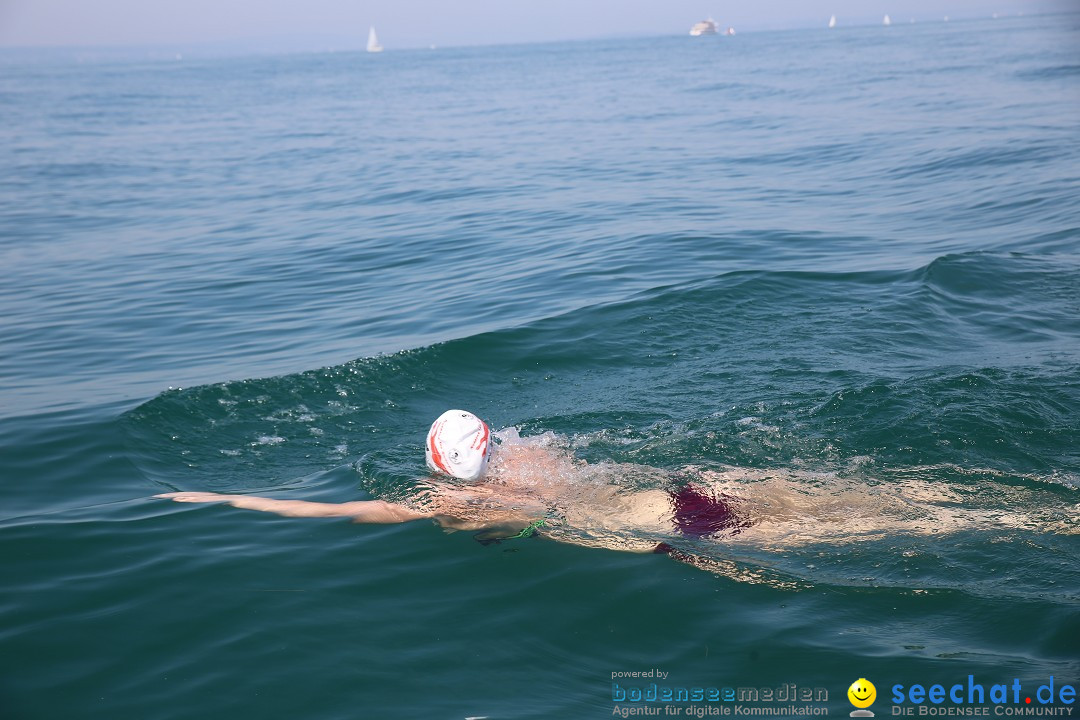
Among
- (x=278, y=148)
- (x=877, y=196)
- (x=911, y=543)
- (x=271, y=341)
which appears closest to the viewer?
(x=911, y=543)

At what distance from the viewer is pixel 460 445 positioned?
6.32m

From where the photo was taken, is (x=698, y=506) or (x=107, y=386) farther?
(x=107, y=386)

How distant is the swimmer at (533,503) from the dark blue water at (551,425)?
0.52ft

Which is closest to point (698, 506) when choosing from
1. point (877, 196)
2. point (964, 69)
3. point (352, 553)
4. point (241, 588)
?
point (352, 553)

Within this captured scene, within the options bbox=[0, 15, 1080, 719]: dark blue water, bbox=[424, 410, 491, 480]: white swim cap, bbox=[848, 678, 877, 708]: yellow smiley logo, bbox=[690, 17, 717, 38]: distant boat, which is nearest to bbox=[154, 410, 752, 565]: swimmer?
bbox=[424, 410, 491, 480]: white swim cap

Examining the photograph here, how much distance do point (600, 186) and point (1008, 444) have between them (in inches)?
592

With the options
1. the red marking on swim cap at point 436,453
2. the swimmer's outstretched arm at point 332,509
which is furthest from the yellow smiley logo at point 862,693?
the swimmer's outstretched arm at point 332,509

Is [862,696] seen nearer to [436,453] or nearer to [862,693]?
[862,693]

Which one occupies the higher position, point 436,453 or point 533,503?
point 436,453

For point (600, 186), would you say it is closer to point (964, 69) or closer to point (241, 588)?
point (241, 588)

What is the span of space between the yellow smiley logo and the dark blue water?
0.05 metres

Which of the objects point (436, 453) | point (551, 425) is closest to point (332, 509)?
point (436, 453)

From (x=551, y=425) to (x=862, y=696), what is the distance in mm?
4101

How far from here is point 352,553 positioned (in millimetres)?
6418
